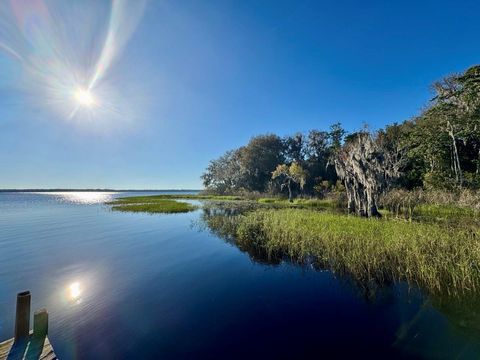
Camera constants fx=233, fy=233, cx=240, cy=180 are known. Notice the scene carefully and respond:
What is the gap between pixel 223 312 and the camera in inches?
260

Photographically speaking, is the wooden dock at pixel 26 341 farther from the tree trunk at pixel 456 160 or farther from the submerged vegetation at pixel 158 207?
the tree trunk at pixel 456 160

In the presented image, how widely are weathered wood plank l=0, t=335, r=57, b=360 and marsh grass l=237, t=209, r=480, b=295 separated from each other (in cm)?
897

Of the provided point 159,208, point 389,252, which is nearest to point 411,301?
point 389,252

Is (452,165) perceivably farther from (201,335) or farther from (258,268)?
(201,335)

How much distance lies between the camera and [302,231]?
1380 centimetres

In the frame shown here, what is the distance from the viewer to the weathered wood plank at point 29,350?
4074 millimetres

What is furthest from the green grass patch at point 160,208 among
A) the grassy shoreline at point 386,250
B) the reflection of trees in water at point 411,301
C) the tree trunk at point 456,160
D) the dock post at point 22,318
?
the tree trunk at point 456,160

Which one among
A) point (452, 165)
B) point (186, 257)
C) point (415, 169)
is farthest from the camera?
point (415, 169)

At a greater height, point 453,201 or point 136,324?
point 453,201

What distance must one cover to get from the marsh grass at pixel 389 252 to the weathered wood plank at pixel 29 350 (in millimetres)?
8974

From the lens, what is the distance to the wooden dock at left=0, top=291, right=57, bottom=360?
411cm

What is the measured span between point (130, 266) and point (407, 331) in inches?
408

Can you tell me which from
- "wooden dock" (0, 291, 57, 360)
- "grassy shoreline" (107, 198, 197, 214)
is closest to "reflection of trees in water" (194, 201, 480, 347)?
"wooden dock" (0, 291, 57, 360)

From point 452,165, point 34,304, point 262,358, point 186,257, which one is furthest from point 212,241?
point 452,165
